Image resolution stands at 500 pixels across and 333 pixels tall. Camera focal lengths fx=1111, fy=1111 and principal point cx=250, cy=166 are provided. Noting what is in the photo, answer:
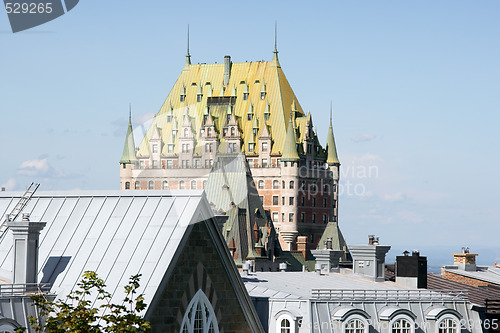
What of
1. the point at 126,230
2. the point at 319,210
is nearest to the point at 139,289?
the point at 126,230

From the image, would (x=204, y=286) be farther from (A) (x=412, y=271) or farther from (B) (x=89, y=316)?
(A) (x=412, y=271)

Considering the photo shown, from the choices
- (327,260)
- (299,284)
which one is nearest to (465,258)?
(327,260)

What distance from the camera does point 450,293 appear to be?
140ft

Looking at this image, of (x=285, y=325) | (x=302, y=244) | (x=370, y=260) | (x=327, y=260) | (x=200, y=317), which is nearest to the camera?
(x=200, y=317)

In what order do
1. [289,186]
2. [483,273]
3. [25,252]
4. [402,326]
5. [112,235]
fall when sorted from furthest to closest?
[289,186] → [483,273] → [402,326] → [112,235] → [25,252]

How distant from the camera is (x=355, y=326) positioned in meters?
38.2

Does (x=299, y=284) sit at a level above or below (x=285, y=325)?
above

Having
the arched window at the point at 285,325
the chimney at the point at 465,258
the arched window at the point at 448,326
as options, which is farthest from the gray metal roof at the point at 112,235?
the chimney at the point at 465,258

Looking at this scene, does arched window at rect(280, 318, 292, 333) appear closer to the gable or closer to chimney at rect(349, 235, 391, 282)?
the gable

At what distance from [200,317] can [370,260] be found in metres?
19.1

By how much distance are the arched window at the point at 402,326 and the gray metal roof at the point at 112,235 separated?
42.4 ft

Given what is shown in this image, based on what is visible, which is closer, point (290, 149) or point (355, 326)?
point (355, 326)

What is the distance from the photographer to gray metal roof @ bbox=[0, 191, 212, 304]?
27.9 m

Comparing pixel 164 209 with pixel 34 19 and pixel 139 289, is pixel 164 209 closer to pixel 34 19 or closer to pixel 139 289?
pixel 139 289
